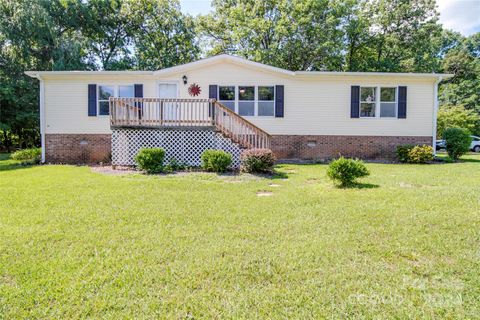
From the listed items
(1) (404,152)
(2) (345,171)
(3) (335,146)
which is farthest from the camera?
(3) (335,146)

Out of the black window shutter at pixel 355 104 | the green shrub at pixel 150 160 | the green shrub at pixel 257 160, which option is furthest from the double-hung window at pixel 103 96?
the black window shutter at pixel 355 104

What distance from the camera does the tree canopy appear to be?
18.9 m

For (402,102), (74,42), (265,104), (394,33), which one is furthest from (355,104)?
(74,42)

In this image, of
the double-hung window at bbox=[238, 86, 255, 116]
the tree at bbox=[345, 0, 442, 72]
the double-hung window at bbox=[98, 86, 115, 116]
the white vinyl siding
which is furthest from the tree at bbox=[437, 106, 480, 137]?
the double-hung window at bbox=[98, 86, 115, 116]

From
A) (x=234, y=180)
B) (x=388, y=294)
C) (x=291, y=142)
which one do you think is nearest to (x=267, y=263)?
(x=388, y=294)

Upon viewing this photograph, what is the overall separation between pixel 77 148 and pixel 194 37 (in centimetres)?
1615

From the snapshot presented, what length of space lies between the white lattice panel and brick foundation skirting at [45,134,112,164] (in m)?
2.54

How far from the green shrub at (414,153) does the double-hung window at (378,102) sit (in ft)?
5.43

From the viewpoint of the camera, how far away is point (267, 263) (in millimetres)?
2975

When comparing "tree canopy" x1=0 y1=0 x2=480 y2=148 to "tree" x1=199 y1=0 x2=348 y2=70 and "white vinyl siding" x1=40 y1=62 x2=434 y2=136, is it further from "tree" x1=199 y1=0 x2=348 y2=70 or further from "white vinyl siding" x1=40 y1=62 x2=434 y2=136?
"white vinyl siding" x1=40 y1=62 x2=434 y2=136

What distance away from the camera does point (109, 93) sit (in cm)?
1231

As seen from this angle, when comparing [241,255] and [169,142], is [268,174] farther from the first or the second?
[241,255]

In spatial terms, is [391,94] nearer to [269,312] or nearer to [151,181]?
[151,181]

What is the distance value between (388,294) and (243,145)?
7.76 metres
